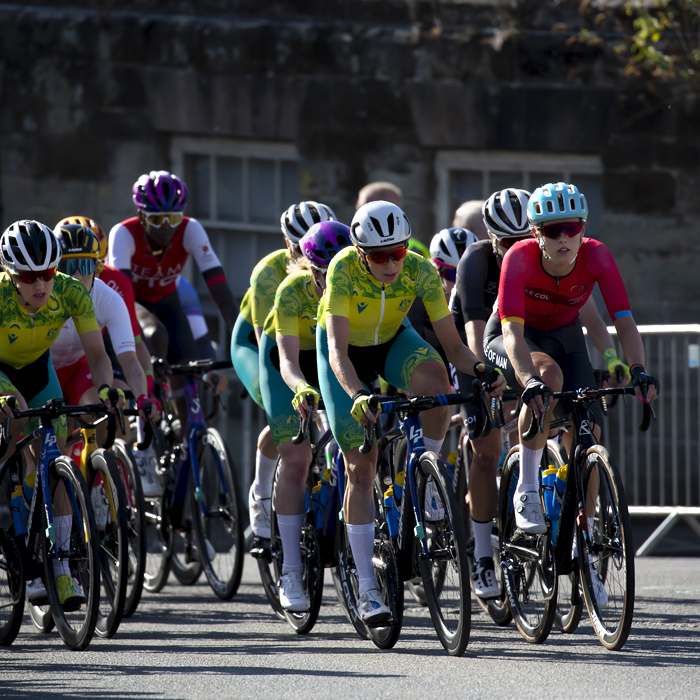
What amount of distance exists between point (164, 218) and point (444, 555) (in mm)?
3759

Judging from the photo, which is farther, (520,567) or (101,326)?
(101,326)

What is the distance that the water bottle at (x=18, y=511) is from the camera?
7.17 meters

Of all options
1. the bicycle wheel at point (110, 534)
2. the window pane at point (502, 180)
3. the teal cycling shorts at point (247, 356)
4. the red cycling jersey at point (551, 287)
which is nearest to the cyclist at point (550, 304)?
the red cycling jersey at point (551, 287)

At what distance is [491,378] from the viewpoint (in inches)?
255

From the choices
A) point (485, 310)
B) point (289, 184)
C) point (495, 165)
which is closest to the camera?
point (485, 310)

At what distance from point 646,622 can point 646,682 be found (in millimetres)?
1653

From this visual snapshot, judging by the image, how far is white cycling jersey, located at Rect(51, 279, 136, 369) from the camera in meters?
7.73

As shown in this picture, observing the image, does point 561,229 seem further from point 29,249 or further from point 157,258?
point 157,258

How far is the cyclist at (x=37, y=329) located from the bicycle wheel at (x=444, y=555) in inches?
62.9

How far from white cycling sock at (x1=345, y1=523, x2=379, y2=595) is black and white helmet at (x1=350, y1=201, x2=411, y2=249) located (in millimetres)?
1330

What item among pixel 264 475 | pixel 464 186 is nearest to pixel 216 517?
pixel 264 475

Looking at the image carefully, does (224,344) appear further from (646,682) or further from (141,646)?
(646,682)

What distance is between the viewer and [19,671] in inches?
257

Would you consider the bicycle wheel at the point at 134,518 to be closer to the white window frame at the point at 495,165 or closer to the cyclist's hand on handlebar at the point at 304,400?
the cyclist's hand on handlebar at the point at 304,400
